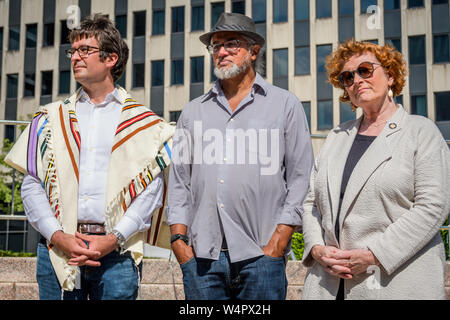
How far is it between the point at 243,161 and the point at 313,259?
71cm

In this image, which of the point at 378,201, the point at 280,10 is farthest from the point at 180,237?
the point at 280,10

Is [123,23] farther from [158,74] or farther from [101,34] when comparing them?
[101,34]

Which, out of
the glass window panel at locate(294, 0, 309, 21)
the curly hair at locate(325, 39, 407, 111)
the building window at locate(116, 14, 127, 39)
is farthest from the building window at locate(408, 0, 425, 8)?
the curly hair at locate(325, 39, 407, 111)

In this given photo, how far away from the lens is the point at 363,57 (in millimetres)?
3859

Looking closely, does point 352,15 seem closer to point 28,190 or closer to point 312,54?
point 312,54

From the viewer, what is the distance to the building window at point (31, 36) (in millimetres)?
44625

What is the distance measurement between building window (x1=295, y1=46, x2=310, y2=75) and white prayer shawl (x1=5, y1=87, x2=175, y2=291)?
3544 centimetres

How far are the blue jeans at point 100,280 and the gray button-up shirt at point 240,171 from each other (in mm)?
410

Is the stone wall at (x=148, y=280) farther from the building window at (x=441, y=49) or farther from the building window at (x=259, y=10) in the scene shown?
the building window at (x=259, y=10)

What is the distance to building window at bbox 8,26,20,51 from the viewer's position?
148 feet

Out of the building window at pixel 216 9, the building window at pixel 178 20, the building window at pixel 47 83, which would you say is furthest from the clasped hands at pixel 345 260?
the building window at pixel 47 83

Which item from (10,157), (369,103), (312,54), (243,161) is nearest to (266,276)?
(243,161)

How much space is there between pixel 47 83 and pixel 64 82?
1.39 m
